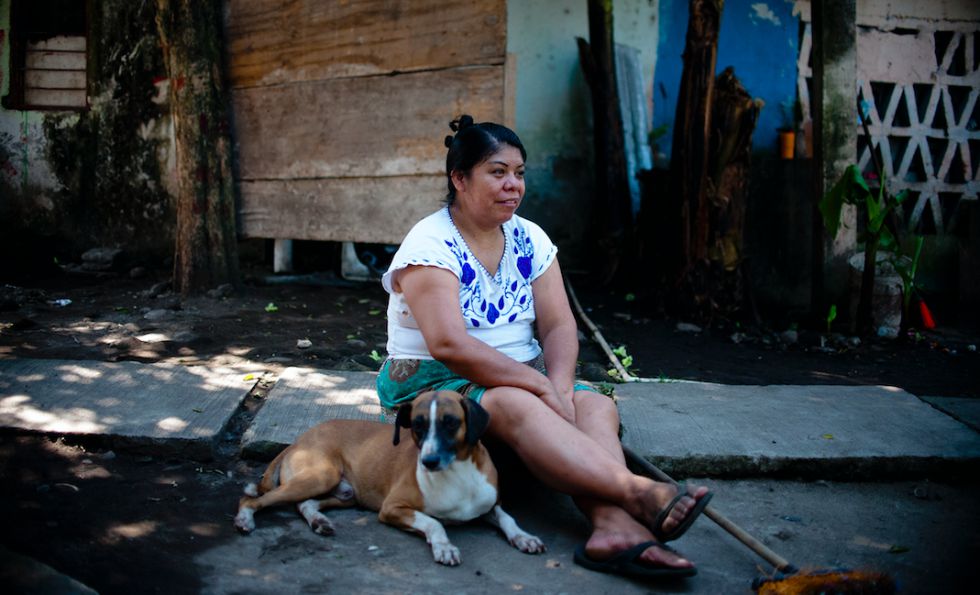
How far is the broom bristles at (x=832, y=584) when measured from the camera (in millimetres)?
2182

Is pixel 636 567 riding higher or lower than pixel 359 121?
lower

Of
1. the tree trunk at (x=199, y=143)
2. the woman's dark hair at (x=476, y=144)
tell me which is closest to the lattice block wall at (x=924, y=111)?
the tree trunk at (x=199, y=143)

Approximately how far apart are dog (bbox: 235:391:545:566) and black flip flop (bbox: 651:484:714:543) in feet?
1.31

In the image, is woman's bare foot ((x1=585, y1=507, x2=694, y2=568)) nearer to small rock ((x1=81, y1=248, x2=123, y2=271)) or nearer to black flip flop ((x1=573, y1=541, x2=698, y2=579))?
black flip flop ((x1=573, y1=541, x2=698, y2=579))

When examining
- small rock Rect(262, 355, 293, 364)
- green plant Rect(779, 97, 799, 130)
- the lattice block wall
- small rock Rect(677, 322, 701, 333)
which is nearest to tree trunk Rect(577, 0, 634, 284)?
small rock Rect(677, 322, 701, 333)

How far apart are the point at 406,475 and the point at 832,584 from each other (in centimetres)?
135

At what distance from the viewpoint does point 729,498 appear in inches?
122

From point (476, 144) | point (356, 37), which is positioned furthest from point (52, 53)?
point (476, 144)

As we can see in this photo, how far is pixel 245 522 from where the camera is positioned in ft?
8.68

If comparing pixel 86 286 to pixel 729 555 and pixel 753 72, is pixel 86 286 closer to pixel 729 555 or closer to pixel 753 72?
pixel 729 555

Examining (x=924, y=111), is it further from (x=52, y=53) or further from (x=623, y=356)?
(x=52, y=53)

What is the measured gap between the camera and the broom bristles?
218cm

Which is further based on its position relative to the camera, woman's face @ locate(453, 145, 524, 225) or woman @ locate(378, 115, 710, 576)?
woman's face @ locate(453, 145, 524, 225)

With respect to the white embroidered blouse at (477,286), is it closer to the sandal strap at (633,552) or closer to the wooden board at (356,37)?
the sandal strap at (633,552)
